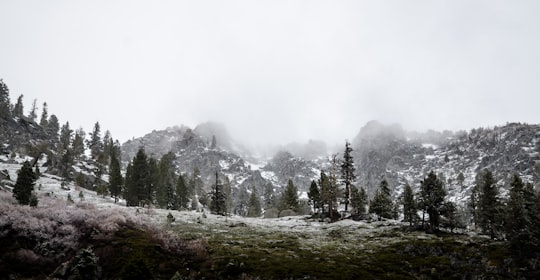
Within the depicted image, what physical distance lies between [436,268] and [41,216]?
33.6 m

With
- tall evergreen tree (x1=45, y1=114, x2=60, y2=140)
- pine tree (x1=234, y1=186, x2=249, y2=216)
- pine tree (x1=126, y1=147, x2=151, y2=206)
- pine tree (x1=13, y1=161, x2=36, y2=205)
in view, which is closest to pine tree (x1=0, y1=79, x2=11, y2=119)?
tall evergreen tree (x1=45, y1=114, x2=60, y2=140)

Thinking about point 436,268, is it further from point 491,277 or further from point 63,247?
point 63,247

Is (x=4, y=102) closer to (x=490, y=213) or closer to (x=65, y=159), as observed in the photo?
(x=65, y=159)

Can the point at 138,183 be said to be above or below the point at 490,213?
above

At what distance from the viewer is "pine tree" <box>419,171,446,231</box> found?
180 feet

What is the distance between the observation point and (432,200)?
2162 inches

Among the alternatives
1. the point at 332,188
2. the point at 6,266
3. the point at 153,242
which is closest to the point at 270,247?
the point at 153,242

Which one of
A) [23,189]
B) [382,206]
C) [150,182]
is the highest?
[150,182]

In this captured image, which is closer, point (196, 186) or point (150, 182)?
point (150, 182)

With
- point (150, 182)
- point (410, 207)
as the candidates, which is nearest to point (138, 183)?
point (150, 182)

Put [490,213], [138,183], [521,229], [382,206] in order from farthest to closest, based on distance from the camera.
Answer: [138,183] → [382,206] → [490,213] → [521,229]

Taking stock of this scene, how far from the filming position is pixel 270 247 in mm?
36625

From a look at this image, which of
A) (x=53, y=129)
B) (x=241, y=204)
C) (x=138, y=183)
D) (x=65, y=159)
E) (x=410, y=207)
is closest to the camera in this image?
(x=410, y=207)

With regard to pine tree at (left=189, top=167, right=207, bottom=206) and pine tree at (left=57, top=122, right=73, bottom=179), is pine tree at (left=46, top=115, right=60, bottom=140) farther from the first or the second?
pine tree at (left=189, top=167, right=207, bottom=206)
